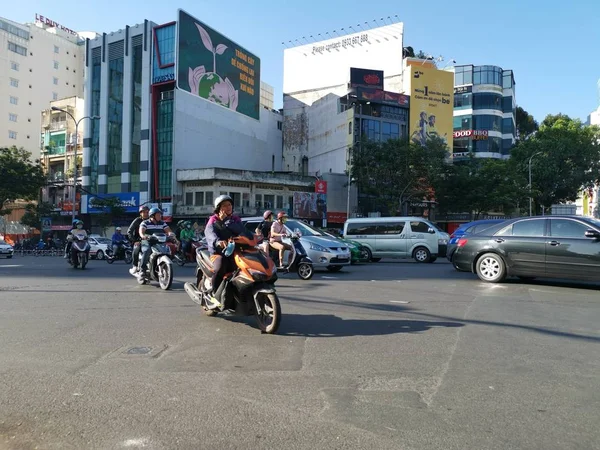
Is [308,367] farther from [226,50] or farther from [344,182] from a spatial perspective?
[226,50]

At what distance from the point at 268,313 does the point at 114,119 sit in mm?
50143

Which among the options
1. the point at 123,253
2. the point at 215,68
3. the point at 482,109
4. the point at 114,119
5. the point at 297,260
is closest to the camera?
the point at 297,260

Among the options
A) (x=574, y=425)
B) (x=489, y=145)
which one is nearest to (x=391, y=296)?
(x=574, y=425)

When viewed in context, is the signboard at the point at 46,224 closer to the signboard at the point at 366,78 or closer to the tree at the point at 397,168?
the tree at the point at 397,168

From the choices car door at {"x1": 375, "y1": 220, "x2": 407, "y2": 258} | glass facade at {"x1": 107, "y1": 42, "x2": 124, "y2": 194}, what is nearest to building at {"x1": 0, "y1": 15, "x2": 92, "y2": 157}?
glass facade at {"x1": 107, "y1": 42, "x2": 124, "y2": 194}

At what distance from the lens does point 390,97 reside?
50.6 meters

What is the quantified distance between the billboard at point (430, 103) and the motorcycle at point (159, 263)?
146 feet

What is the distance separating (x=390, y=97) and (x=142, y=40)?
2603cm

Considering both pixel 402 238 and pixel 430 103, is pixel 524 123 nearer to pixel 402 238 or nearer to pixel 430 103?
pixel 430 103

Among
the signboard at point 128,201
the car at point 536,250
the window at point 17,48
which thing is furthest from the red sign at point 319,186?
the window at point 17,48

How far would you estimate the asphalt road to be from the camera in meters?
3.14

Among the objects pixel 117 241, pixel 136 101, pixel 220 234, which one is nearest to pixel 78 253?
pixel 117 241

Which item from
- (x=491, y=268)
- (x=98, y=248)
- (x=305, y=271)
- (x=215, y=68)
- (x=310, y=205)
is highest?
(x=215, y=68)

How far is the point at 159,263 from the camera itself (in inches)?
392
